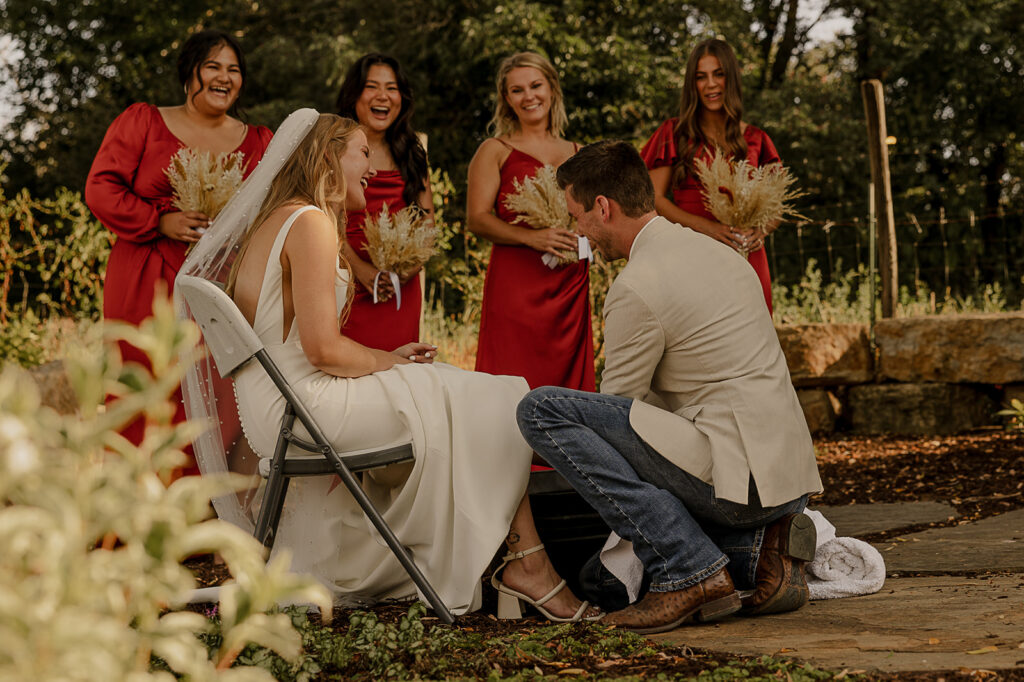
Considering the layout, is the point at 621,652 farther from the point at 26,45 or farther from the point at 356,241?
the point at 26,45

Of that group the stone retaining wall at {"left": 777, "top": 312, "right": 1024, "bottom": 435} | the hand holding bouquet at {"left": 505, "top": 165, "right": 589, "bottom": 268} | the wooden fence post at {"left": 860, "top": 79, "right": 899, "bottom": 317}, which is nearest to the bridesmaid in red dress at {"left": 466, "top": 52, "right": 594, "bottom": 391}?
the hand holding bouquet at {"left": 505, "top": 165, "right": 589, "bottom": 268}

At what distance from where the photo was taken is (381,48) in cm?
1430

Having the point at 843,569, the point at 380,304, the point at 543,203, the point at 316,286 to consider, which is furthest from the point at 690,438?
the point at 380,304

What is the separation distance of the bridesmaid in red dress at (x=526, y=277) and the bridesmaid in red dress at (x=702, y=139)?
0.44m

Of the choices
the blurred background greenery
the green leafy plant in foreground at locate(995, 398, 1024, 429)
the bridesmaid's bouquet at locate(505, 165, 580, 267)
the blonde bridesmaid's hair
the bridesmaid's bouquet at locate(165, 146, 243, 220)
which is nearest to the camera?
the bridesmaid's bouquet at locate(165, 146, 243, 220)

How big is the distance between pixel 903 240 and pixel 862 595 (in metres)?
10.0

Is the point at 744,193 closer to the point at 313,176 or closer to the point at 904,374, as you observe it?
the point at 313,176

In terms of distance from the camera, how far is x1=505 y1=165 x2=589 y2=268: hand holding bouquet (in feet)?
14.8

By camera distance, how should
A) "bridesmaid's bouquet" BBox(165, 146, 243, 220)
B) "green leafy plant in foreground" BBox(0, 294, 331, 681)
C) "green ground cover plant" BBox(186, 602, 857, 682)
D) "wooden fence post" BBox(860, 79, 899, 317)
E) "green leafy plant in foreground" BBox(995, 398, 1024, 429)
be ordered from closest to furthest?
"green leafy plant in foreground" BBox(0, 294, 331, 681), "green ground cover plant" BBox(186, 602, 857, 682), "bridesmaid's bouquet" BBox(165, 146, 243, 220), "green leafy plant in foreground" BBox(995, 398, 1024, 429), "wooden fence post" BBox(860, 79, 899, 317)

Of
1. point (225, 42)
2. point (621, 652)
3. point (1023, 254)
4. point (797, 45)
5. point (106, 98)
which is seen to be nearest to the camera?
point (621, 652)

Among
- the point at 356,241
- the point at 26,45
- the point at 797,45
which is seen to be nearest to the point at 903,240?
the point at 797,45

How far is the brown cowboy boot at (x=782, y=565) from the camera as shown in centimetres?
301

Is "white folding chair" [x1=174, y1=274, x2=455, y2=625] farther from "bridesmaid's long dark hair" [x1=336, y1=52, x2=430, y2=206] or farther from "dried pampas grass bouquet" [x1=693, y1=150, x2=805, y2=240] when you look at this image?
"dried pampas grass bouquet" [x1=693, y1=150, x2=805, y2=240]

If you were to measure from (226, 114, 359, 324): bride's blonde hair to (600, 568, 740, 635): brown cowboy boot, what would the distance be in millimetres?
1366
